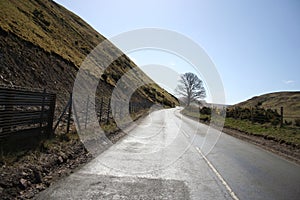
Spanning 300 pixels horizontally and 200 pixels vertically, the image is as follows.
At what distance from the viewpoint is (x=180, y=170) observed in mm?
7754

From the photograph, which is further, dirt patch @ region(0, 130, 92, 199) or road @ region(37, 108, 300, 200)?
road @ region(37, 108, 300, 200)

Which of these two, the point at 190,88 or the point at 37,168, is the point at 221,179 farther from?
the point at 190,88

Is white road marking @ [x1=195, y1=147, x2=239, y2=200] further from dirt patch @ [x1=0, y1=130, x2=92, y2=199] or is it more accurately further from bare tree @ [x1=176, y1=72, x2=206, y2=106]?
bare tree @ [x1=176, y1=72, x2=206, y2=106]

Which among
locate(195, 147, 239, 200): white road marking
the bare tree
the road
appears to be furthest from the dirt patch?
the bare tree

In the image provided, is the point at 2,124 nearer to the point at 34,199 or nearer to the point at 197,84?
the point at 34,199

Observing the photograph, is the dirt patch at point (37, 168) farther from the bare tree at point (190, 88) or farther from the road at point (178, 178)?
the bare tree at point (190, 88)

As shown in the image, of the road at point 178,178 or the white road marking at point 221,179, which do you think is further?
the white road marking at point 221,179

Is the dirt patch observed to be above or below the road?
above

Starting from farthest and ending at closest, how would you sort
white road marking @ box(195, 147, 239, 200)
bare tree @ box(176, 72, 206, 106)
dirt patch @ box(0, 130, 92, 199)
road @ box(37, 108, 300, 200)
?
bare tree @ box(176, 72, 206, 106) → white road marking @ box(195, 147, 239, 200) → road @ box(37, 108, 300, 200) → dirt patch @ box(0, 130, 92, 199)

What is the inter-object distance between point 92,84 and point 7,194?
3341 centimetres

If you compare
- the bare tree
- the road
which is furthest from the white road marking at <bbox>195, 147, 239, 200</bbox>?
the bare tree

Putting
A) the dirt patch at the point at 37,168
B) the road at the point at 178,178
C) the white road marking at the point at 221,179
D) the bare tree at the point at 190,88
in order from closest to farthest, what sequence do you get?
the dirt patch at the point at 37,168 → the road at the point at 178,178 → the white road marking at the point at 221,179 → the bare tree at the point at 190,88

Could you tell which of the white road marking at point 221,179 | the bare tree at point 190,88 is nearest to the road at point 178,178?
the white road marking at point 221,179

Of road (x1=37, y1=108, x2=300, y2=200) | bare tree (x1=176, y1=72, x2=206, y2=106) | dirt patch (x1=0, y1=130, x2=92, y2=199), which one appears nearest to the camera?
dirt patch (x1=0, y1=130, x2=92, y2=199)
